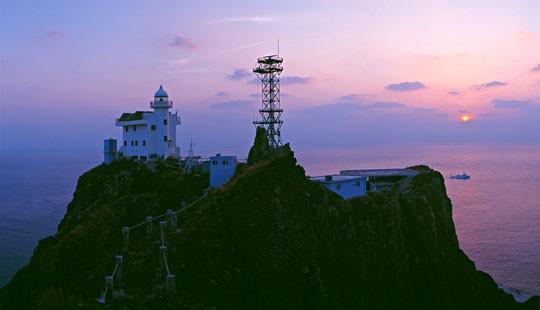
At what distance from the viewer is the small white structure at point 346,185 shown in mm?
44469

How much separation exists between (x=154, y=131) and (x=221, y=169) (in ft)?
43.6

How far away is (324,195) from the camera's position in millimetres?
39031

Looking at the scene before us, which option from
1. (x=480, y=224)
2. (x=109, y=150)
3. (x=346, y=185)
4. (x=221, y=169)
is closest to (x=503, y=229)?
(x=480, y=224)

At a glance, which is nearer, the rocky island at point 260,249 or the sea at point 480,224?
the rocky island at point 260,249

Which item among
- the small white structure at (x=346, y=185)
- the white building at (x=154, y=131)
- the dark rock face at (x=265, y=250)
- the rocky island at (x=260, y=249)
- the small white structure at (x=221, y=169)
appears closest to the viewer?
the rocky island at (x=260, y=249)

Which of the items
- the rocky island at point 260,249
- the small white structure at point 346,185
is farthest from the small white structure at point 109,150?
the small white structure at point 346,185

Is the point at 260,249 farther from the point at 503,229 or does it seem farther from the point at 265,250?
the point at 503,229

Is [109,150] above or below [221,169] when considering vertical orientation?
above

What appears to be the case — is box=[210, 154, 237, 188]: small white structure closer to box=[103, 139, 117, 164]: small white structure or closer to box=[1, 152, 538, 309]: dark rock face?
box=[1, 152, 538, 309]: dark rock face

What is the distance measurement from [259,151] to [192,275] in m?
19.2

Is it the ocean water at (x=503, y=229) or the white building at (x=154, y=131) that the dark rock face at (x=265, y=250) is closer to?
the white building at (x=154, y=131)

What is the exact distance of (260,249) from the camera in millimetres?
33312

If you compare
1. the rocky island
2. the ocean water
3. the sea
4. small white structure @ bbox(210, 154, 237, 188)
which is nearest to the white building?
the rocky island

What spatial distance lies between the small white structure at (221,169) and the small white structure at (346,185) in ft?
23.9
